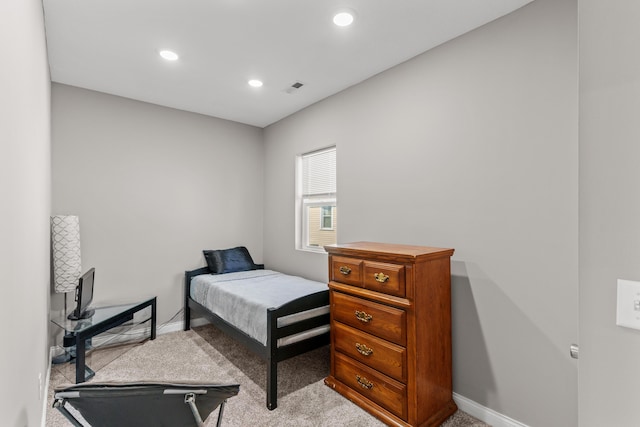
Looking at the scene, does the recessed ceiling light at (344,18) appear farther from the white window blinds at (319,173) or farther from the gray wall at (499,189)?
the white window blinds at (319,173)

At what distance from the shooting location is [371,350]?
220 centimetres

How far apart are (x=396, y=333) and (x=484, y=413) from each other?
84cm

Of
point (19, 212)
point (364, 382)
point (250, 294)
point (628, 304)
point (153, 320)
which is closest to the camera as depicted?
point (628, 304)

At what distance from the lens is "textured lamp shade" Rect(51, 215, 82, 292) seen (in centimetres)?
289

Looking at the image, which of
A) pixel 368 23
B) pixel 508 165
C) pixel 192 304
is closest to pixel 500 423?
pixel 508 165

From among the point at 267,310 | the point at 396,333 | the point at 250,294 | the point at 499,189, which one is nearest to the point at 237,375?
the point at 250,294

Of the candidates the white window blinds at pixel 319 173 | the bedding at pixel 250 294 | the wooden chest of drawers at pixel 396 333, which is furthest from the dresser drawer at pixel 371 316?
the white window blinds at pixel 319 173

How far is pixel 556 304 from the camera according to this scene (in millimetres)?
1851

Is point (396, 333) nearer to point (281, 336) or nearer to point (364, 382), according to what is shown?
point (364, 382)

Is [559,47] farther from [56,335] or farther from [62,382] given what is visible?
[56,335]

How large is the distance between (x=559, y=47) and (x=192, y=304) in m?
4.02

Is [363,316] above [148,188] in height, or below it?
below

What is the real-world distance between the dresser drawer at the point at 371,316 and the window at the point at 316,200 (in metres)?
1.17

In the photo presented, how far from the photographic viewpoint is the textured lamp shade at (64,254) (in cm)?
289
